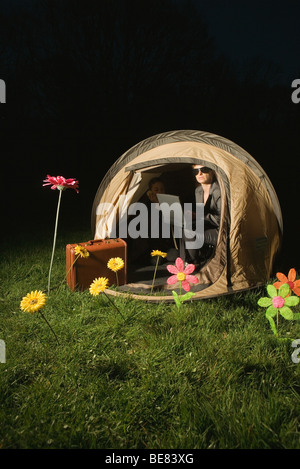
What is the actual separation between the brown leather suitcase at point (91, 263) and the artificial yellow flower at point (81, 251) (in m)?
0.05

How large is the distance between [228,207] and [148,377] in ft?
5.57

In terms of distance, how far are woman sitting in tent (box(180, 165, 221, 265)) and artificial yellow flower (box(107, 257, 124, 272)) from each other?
3.69ft

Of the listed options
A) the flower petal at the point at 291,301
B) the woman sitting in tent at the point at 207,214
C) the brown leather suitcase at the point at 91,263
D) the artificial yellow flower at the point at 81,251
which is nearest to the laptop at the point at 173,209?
the woman sitting in tent at the point at 207,214

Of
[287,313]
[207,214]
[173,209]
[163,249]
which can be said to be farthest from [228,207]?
[163,249]

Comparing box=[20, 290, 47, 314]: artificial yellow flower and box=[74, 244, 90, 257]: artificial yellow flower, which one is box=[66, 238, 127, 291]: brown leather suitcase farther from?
box=[20, 290, 47, 314]: artificial yellow flower

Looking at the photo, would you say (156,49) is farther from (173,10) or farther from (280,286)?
(280,286)

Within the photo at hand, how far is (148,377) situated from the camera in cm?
176

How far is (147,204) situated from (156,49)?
8.57 metres

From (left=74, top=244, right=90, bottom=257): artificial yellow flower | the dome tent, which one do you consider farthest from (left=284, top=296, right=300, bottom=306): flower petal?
(left=74, top=244, right=90, bottom=257): artificial yellow flower

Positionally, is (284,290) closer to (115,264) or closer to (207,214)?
(115,264)

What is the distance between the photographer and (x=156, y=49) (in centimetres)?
1047

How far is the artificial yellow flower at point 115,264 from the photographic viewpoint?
8.16 ft

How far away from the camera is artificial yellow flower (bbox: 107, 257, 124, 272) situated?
97.9 inches

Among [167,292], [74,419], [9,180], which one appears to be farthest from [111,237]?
[9,180]
